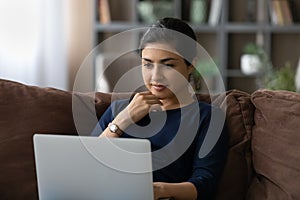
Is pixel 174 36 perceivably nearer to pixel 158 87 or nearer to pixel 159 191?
pixel 158 87

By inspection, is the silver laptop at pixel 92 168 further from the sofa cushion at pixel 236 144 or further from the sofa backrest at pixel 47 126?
the sofa cushion at pixel 236 144

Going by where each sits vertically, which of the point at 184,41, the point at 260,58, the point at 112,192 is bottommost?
the point at 260,58

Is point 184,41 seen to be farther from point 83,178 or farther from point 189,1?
point 189,1

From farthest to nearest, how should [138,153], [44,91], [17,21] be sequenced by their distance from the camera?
[17,21]
[44,91]
[138,153]

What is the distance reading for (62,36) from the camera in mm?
4434

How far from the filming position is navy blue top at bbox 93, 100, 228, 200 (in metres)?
1.81

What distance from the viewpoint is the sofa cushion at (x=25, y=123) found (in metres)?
1.88

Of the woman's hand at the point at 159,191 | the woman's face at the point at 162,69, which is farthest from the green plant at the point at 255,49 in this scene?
the woman's hand at the point at 159,191

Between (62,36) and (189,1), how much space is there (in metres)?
0.99

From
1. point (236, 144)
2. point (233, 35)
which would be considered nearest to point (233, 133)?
point (236, 144)

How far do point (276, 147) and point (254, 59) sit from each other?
2.55m

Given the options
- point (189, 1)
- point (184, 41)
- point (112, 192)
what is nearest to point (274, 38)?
point (189, 1)

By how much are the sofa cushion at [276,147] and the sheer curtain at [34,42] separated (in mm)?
2522

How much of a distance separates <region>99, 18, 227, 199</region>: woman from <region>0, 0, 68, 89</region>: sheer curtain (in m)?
2.37
